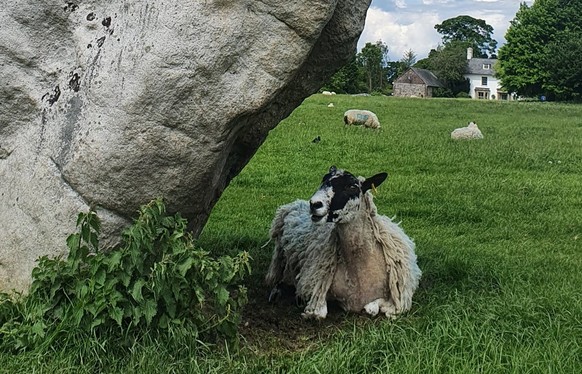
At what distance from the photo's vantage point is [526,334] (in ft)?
16.7

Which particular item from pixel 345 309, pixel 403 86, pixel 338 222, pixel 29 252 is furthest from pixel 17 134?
pixel 403 86

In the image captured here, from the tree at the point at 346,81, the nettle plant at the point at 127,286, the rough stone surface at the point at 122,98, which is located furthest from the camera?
the tree at the point at 346,81

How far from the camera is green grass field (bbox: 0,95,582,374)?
4605 mm

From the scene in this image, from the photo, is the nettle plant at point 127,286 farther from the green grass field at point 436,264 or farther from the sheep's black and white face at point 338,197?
the sheep's black and white face at point 338,197

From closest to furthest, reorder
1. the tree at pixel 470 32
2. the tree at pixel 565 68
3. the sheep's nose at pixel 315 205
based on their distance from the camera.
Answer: the sheep's nose at pixel 315 205 < the tree at pixel 565 68 < the tree at pixel 470 32

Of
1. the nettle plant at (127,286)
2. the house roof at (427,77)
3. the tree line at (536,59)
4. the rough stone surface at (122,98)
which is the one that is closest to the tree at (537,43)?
the tree line at (536,59)

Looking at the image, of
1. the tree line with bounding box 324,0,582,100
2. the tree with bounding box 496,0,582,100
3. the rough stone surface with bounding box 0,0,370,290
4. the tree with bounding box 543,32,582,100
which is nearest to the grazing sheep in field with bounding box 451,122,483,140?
the rough stone surface with bounding box 0,0,370,290

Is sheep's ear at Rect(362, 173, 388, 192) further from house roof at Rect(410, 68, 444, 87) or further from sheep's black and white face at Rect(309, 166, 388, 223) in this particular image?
house roof at Rect(410, 68, 444, 87)

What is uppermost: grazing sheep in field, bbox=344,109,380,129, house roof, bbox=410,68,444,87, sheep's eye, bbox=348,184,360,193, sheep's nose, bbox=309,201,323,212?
sheep's eye, bbox=348,184,360,193

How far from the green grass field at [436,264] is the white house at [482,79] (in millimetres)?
78068

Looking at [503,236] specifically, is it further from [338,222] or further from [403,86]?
[403,86]

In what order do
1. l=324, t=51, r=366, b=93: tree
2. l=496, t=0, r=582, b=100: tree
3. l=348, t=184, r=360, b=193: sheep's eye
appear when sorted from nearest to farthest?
l=348, t=184, r=360, b=193: sheep's eye
l=496, t=0, r=582, b=100: tree
l=324, t=51, r=366, b=93: tree

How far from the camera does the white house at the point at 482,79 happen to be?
9375cm

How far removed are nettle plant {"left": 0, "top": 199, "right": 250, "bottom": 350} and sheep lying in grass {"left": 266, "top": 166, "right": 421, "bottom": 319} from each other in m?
1.24
